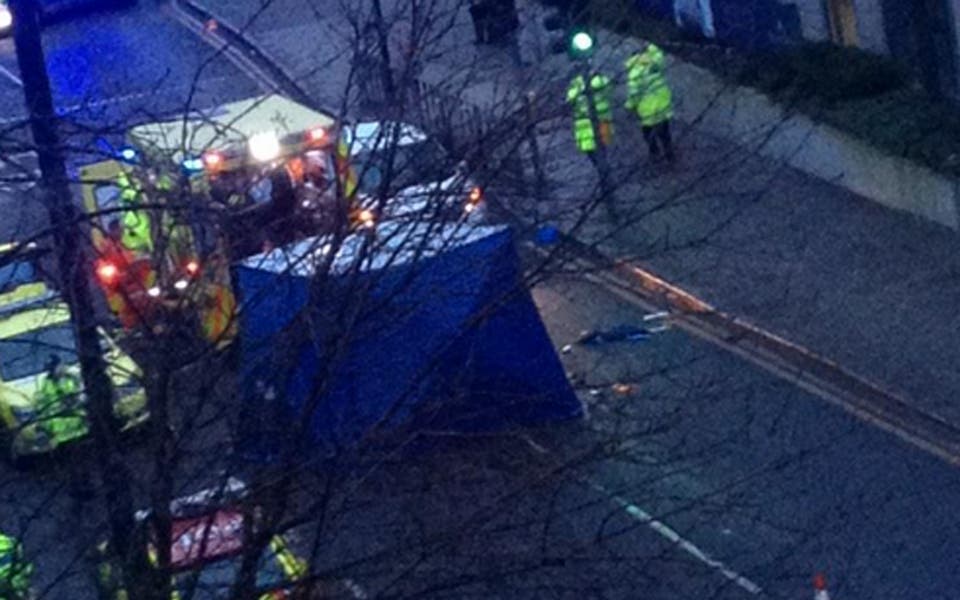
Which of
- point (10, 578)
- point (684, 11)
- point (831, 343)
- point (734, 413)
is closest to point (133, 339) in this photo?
point (10, 578)

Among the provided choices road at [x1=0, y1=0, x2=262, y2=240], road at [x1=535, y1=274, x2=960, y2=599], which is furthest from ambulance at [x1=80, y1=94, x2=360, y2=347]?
road at [x1=0, y1=0, x2=262, y2=240]

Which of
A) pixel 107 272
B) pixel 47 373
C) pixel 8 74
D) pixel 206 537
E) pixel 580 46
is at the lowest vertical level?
pixel 8 74

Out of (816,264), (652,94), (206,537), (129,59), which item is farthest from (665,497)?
(129,59)

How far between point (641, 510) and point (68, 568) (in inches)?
156

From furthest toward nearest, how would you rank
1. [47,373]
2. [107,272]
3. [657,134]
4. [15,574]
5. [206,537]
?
[657,134], [47,373], [107,272], [206,537], [15,574]

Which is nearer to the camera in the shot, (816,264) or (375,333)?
(375,333)

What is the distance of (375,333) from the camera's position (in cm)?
859

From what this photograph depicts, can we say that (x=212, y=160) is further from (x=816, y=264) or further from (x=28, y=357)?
(x=816, y=264)

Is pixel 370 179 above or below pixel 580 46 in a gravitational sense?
above

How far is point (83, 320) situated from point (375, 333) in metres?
1.28

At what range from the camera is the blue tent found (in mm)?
8188

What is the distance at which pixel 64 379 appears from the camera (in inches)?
397

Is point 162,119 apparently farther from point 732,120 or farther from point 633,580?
point 732,120

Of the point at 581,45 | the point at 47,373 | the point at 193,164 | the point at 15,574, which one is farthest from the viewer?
the point at 581,45
